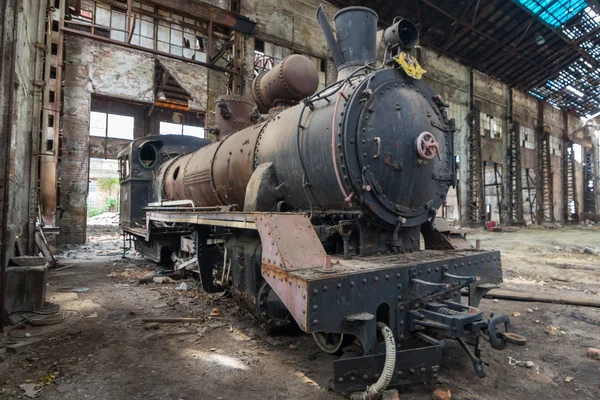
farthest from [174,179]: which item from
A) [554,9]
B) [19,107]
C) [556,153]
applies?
[556,153]

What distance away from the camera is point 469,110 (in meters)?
22.0

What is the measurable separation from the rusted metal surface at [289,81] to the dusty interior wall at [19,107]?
3004mm

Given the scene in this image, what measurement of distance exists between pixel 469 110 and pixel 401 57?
21.2m

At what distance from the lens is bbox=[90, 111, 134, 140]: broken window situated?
64.8ft

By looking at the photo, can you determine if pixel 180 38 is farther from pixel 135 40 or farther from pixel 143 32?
pixel 135 40

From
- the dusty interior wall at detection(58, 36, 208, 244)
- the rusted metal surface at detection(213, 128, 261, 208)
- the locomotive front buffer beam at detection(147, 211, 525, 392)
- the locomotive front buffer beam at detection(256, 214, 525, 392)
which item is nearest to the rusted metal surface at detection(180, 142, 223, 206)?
the rusted metal surface at detection(213, 128, 261, 208)

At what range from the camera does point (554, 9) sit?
18.8m

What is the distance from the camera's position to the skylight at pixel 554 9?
59.5ft

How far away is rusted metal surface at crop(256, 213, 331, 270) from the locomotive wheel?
68 cm

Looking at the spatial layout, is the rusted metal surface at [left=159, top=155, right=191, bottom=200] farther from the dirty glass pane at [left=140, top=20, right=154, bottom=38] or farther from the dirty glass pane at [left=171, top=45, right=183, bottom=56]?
the dirty glass pane at [left=140, top=20, right=154, bottom=38]

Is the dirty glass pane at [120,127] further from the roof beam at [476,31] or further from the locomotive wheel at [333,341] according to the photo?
the locomotive wheel at [333,341]

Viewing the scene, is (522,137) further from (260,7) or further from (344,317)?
(344,317)

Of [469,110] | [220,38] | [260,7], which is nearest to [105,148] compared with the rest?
[220,38]

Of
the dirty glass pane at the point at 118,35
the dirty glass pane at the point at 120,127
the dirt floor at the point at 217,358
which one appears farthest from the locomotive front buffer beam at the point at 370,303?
the dirty glass pane at the point at 120,127
